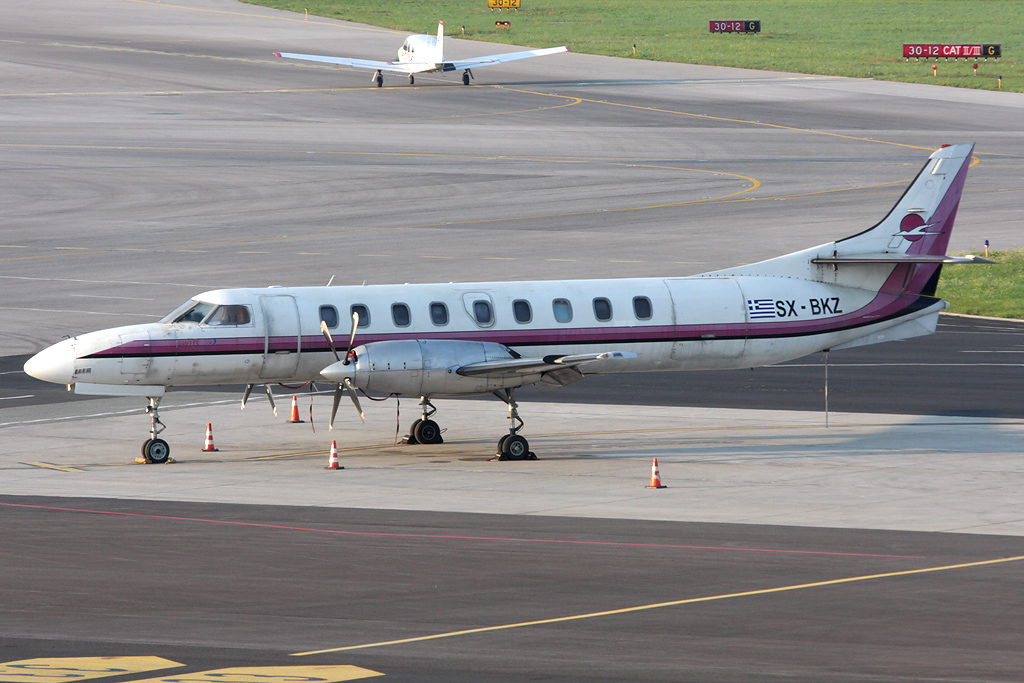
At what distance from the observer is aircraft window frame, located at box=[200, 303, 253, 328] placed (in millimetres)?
28453

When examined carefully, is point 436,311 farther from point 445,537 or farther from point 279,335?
point 445,537

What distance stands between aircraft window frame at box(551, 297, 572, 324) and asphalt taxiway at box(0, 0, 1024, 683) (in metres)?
3.01

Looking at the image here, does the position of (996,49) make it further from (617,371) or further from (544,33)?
(617,371)

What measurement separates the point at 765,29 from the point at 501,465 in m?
122

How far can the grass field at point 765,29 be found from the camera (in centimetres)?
11612

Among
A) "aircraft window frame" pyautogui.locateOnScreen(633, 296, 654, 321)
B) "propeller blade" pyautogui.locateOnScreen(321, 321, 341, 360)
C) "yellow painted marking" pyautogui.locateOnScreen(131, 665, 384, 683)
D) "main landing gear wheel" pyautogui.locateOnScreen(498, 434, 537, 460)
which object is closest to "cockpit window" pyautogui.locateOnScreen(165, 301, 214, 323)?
"propeller blade" pyautogui.locateOnScreen(321, 321, 341, 360)

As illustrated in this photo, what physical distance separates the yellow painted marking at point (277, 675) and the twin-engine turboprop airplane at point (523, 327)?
1235 cm

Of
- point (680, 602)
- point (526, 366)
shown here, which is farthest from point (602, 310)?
point (680, 602)

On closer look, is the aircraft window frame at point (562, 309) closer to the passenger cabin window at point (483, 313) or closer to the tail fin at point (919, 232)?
the passenger cabin window at point (483, 313)

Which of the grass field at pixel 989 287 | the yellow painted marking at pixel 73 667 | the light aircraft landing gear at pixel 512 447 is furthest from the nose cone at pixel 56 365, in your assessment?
the grass field at pixel 989 287

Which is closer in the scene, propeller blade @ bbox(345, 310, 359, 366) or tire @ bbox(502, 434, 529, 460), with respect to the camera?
propeller blade @ bbox(345, 310, 359, 366)

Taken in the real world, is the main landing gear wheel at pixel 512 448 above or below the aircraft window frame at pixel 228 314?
below

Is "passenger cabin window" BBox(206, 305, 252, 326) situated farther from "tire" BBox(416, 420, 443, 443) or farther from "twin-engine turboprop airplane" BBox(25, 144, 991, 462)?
"tire" BBox(416, 420, 443, 443)

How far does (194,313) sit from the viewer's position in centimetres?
2870
